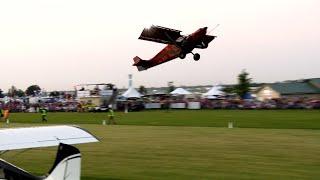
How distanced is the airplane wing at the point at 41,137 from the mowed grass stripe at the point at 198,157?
14.6 ft

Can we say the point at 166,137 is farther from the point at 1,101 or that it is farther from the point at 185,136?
the point at 1,101

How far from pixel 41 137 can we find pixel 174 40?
5.28 m

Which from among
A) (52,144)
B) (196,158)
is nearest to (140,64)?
(196,158)

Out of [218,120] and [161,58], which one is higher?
[161,58]

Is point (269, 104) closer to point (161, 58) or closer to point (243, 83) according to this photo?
point (243, 83)

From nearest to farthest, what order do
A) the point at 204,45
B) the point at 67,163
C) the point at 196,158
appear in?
the point at 67,163 → the point at 204,45 → the point at 196,158

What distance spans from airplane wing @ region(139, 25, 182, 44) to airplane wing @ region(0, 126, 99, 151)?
433 centimetres

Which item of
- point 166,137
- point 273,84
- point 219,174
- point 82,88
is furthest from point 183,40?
point 273,84

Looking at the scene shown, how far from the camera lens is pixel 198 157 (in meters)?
17.6

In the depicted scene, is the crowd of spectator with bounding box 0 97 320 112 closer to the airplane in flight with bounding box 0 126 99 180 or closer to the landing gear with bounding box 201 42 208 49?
the landing gear with bounding box 201 42 208 49

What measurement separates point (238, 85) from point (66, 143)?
94149mm

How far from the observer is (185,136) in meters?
25.7

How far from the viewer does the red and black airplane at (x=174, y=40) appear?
12.8 metres

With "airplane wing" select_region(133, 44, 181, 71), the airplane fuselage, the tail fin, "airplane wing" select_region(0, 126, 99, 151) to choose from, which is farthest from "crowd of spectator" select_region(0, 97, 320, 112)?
the tail fin
